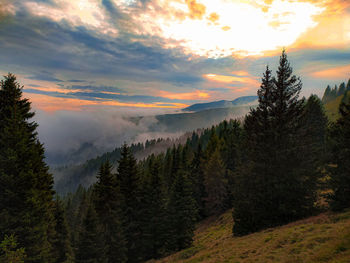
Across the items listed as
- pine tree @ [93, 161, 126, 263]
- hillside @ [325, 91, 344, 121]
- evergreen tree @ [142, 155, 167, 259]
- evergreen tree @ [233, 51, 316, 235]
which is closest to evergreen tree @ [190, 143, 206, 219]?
evergreen tree @ [142, 155, 167, 259]

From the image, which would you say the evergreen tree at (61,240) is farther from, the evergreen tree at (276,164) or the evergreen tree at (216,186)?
the evergreen tree at (216,186)

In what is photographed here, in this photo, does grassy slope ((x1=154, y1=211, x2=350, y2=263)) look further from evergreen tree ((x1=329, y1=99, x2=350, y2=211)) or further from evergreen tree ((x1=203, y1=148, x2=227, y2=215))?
evergreen tree ((x1=203, y1=148, x2=227, y2=215))

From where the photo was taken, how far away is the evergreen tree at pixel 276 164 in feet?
64.0

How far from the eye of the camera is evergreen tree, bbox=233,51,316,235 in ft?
64.0

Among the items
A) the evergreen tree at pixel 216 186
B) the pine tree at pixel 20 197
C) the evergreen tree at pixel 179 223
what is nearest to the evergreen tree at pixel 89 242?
the pine tree at pixel 20 197

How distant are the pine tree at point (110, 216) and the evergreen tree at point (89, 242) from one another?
114 cm

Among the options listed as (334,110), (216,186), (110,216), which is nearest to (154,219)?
(110,216)

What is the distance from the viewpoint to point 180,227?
28.1 metres

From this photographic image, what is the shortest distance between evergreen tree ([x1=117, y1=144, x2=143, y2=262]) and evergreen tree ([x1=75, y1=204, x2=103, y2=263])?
459 centimetres

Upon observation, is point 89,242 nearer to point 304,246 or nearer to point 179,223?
point 179,223

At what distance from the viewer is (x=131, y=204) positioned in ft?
99.8

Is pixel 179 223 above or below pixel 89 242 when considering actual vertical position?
above

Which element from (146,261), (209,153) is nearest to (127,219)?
(146,261)

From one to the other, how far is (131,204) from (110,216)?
3.64 m
